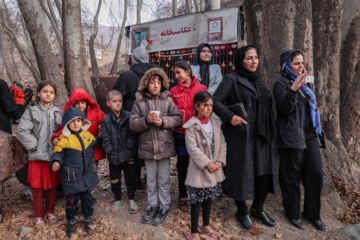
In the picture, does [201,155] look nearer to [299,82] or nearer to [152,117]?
[152,117]

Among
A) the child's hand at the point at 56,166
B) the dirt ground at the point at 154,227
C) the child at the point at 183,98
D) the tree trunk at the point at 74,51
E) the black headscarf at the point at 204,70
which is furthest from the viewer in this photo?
the tree trunk at the point at 74,51

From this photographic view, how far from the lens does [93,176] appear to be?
2.98 m

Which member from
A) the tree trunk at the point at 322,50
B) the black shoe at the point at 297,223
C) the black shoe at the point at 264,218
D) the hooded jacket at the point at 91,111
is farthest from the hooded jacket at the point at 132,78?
the black shoe at the point at 297,223

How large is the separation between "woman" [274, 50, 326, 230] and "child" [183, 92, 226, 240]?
81 cm

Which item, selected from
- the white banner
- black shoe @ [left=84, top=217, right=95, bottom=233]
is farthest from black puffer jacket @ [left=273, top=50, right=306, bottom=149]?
the white banner

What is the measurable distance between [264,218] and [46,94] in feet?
10.5

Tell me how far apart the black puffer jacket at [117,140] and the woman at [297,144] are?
1.93m

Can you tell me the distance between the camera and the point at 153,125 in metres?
2.98

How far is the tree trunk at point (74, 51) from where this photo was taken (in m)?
5.57

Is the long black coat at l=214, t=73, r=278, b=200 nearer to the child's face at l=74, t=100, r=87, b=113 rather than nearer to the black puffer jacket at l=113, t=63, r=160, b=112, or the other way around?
the black puffer jacket at l=113, t=63, r=160, b=112

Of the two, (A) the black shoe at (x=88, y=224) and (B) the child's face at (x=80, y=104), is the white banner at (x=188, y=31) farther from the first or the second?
(A) the black shoe at (x=88, y=224)

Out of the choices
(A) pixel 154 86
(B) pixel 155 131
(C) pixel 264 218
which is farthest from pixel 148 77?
(C) pixel 264 218

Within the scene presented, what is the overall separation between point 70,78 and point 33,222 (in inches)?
132

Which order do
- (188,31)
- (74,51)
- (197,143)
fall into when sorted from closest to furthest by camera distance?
(197,143)
(74,51)
(188,31)
